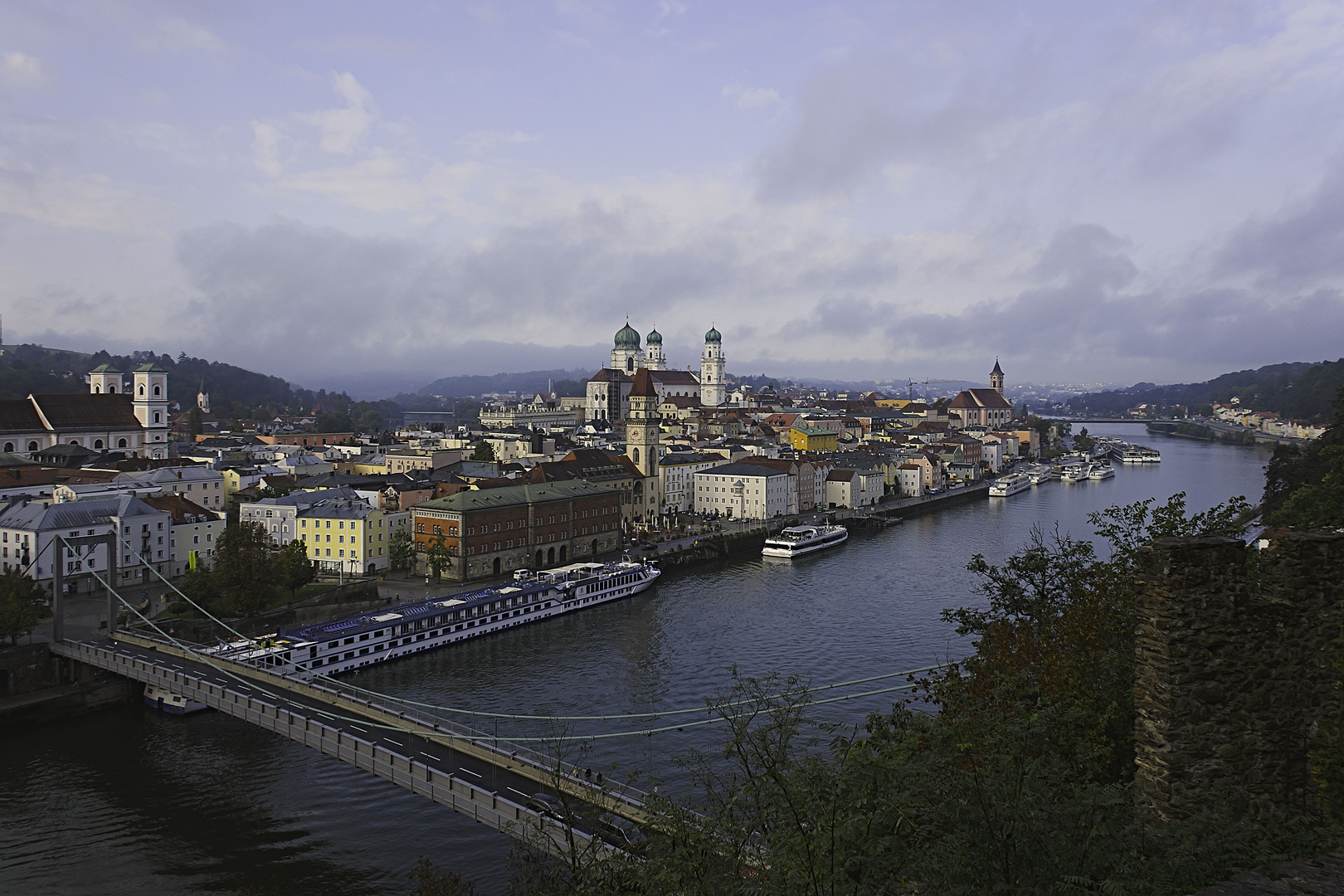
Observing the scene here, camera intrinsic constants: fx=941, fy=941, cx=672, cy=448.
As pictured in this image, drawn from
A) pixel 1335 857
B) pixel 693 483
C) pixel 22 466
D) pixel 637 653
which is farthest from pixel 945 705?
pixel 693 483

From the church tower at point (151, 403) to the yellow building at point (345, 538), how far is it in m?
16.2

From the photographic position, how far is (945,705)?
7.45 meters

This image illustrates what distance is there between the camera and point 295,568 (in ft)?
67.6

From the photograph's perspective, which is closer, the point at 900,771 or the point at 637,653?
the point at 900,771

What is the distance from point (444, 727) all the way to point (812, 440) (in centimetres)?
4330

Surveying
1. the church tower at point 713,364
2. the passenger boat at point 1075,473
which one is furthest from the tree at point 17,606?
the church tower at point 713,364

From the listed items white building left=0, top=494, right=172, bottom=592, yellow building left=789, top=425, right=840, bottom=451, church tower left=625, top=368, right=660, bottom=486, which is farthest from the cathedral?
white building left=0, top=494, right=172, bottom=592

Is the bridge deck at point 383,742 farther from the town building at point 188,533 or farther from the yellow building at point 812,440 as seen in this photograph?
the yellow building at point 812,440

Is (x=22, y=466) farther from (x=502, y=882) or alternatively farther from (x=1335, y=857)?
(x=1335, y=857)

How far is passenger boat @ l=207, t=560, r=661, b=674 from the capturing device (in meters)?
16.4

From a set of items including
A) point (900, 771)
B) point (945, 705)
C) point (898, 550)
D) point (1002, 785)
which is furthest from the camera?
point (898, 550)

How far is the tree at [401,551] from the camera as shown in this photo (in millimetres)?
24094

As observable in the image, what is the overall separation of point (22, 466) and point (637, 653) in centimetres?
2050

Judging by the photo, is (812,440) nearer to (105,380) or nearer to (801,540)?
(801,540)
